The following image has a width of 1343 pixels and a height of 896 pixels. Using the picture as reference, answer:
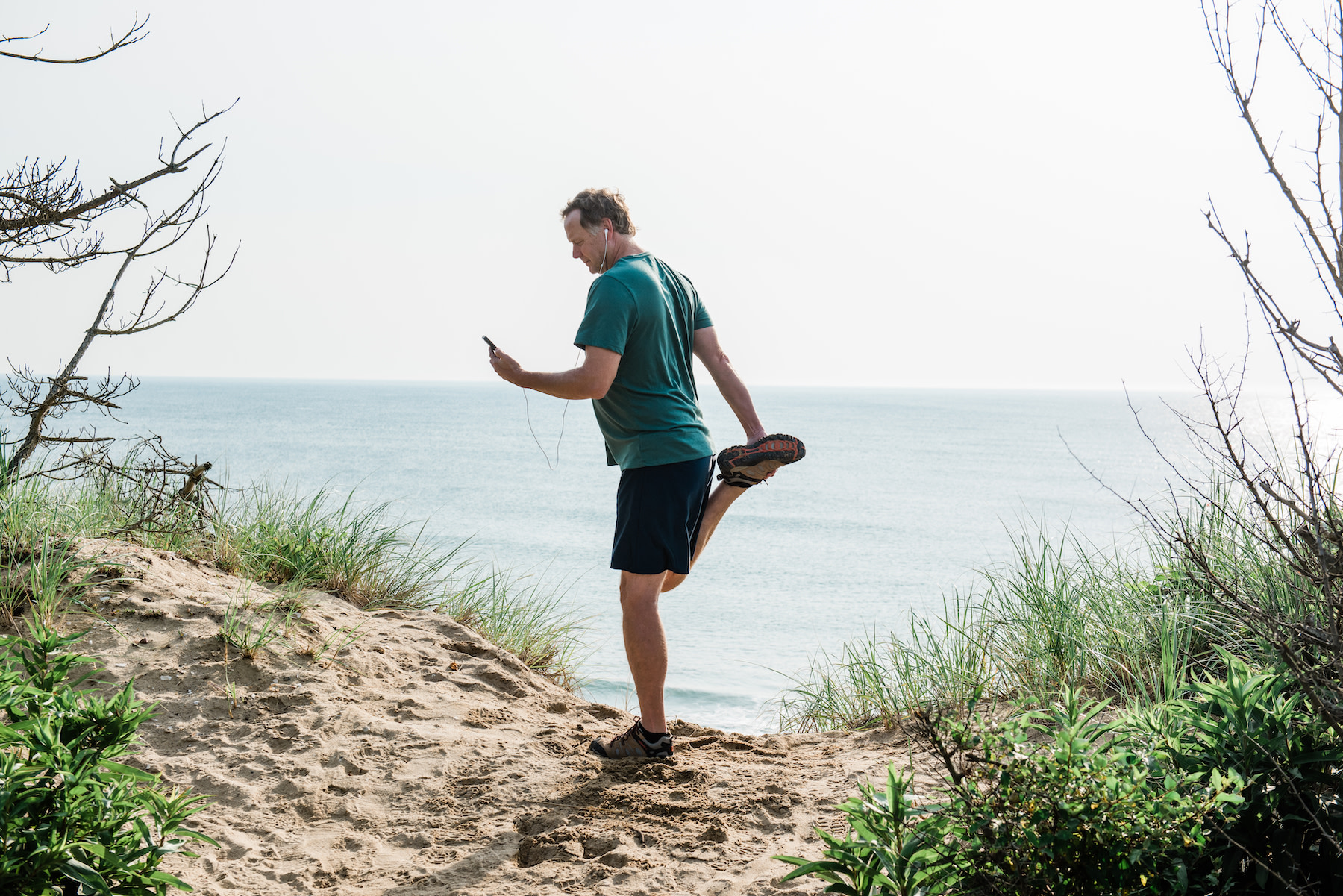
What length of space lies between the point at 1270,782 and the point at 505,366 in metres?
2.77

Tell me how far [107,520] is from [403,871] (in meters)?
3.76

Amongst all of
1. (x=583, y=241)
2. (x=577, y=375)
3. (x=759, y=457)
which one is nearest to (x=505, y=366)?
(x=577, y=375)

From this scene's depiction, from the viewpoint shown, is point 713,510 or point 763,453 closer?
point 763,453

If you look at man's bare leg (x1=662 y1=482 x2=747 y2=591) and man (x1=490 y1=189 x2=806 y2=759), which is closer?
man (x1=490 y1=189 x2=806 y2=759)

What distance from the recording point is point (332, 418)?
81.4m

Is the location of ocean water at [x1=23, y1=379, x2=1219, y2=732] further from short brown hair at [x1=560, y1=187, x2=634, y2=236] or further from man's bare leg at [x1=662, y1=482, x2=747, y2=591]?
short brown hair at [x1=560, y1=187, x2=634, y2=236]

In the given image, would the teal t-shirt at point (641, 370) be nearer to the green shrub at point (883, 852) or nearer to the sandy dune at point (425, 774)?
the sandy dune at point (425, 774)

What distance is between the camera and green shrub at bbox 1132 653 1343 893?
6.32 ft

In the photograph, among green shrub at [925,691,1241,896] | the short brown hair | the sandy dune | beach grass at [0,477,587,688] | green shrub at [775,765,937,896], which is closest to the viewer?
green shrub at [925,691,1241,896]

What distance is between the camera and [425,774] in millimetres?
3533

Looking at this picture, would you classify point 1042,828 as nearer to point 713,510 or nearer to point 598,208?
point 713,510

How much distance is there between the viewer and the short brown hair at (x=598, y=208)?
3.77 m

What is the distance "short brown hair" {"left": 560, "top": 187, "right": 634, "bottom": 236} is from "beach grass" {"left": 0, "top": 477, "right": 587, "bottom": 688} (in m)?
2.36

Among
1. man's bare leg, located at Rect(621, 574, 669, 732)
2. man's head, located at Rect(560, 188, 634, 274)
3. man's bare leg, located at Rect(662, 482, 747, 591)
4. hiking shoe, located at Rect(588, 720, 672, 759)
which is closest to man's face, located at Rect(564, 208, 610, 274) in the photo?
man's head, located at Rect(560, 188, 634, 274)
